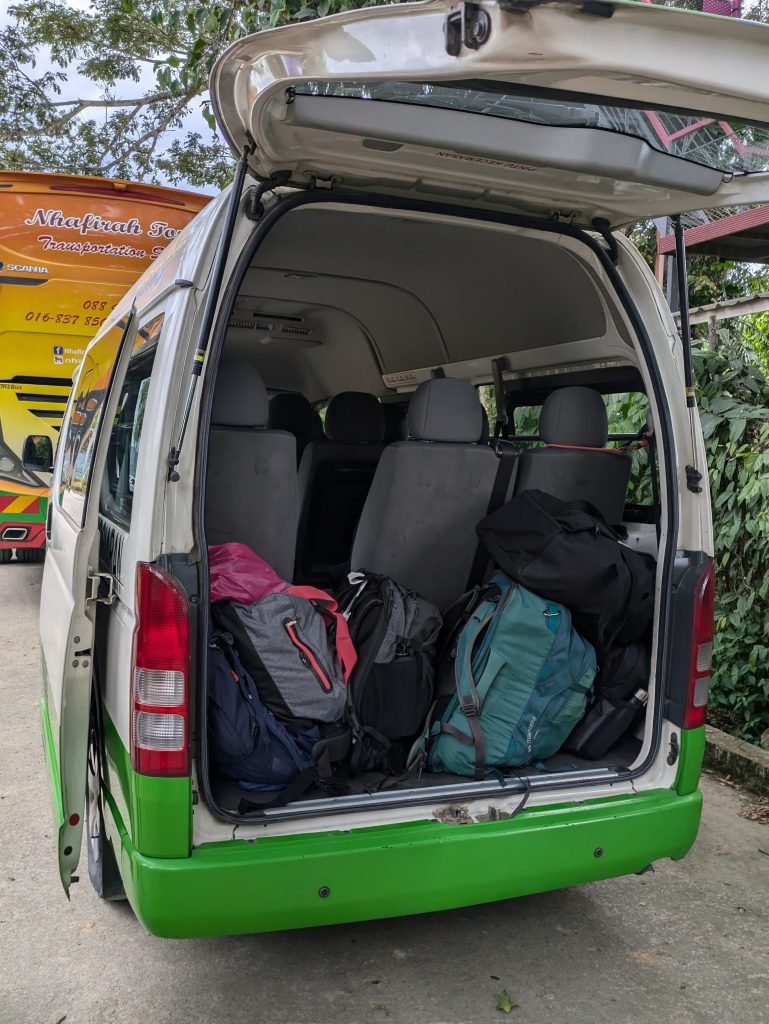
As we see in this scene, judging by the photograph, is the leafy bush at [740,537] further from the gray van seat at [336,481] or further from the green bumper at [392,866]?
the green bumper at [392,866]

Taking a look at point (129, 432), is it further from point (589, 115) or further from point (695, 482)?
point (695, 482)

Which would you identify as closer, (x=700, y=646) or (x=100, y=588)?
(x=100, y=588)

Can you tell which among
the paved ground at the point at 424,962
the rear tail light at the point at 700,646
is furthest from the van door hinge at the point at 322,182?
the paved ground at the point at 424,962

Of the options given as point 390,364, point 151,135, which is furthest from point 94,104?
point 390,364

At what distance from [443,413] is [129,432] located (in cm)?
113

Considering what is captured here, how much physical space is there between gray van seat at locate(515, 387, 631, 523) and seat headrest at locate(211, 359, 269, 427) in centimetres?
102

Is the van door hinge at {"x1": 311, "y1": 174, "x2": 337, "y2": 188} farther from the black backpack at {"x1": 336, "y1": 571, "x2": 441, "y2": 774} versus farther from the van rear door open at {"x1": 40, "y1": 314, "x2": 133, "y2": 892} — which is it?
the black backpack at {"x1": 336, "y1": 571, "x2": 441, "y2": 774}

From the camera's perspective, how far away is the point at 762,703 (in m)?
4.50

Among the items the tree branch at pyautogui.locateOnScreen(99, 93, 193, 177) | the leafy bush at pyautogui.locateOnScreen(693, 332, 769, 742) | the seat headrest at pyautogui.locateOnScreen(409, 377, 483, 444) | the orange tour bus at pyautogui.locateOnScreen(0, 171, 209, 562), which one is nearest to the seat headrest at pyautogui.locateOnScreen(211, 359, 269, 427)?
the seat headrest at pyautogui.locateOnScreen(409, 377, 483, 444)

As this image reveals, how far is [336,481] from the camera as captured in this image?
431 centimetres

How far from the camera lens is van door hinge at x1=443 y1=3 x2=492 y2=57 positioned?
4.77 feet

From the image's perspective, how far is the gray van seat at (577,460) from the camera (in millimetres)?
3295

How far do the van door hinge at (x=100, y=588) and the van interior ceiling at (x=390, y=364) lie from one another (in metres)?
0.31

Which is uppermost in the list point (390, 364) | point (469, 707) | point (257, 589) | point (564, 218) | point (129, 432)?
point (564, 218)
